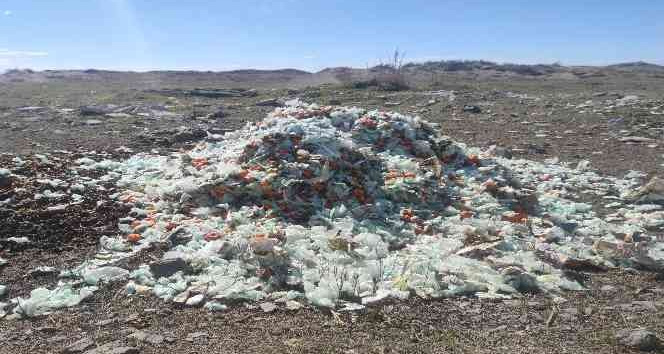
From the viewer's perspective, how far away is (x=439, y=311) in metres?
3.95

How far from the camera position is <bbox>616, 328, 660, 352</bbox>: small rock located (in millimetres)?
3326

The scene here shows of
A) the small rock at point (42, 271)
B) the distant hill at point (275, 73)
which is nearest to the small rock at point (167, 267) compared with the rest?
the small rock at point (42, 271)

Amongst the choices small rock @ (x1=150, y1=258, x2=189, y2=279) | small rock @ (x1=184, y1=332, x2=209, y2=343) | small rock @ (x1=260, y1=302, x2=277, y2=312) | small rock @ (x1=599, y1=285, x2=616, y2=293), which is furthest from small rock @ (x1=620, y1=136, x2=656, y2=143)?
small rock @ (x1=184, y1=332, x2=209, y2=343)

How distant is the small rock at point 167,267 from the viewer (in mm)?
4527

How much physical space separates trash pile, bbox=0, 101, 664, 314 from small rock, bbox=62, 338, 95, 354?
0.69 meters

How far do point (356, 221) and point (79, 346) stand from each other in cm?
297

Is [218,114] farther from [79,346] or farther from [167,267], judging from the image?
[79,346]

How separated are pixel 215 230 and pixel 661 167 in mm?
7353

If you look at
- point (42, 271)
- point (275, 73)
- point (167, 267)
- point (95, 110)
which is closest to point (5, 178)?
point (42, 271)

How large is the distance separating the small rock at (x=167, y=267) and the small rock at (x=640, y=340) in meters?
3.34

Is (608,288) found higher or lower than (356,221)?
lower

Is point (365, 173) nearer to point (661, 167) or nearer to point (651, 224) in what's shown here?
point (651, 224)

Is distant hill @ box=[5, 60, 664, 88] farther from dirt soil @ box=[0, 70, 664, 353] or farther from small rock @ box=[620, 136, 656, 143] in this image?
dirt soil @ box=[0, 70, 664, 353]

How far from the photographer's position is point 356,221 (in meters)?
5.66
